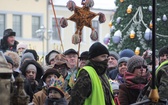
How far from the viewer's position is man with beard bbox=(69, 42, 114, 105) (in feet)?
22.3

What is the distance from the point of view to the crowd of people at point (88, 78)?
6871 mm

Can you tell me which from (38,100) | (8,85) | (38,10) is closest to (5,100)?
(8,85)

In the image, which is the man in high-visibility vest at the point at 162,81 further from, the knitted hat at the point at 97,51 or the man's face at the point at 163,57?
the man's face at the point at 163,57

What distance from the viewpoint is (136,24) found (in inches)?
807

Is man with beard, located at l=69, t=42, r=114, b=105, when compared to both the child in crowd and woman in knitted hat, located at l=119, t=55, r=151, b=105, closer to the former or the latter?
the child in crowd

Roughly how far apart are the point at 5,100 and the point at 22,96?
21cm

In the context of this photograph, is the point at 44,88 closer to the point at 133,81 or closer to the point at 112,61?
the point at 133,81

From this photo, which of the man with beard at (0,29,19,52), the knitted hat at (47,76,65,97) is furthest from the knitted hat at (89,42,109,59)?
the man with beard at (0,29,19,52)

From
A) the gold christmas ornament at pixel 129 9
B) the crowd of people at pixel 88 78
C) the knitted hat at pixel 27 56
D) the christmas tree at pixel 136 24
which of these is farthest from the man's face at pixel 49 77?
the gold christmas ornament at pixel 129 9

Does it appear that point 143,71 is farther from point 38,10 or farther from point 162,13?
point 38,10

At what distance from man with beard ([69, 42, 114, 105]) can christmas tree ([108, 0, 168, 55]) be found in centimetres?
1261

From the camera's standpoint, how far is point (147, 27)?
2022 cm

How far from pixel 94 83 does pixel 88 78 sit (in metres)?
0.08

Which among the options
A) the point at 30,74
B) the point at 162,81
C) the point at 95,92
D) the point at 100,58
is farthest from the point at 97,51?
the point at 30,74
